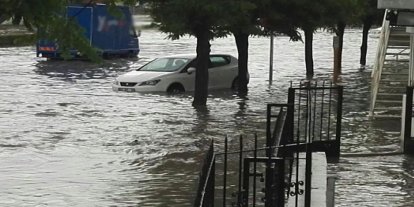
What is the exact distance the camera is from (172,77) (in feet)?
97.5

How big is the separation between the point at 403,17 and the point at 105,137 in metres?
7.16

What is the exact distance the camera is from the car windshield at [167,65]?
30172 mm

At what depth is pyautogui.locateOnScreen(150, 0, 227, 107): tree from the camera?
2331cm

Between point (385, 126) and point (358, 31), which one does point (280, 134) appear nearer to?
point (385, 126)

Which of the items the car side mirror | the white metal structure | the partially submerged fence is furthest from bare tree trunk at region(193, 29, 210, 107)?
the partially submerged fence

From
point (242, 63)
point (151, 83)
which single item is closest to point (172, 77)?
point (151, 83)

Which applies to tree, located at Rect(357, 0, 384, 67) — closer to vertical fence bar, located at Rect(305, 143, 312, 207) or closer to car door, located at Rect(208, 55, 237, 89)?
car door, located at Rect(208, 55, 237, 89)

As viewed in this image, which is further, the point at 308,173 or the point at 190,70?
the point at 190,70

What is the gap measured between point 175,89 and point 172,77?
1.26 feet

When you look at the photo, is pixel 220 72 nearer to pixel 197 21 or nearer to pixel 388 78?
pixel 197 21

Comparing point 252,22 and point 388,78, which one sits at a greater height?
point 252,22

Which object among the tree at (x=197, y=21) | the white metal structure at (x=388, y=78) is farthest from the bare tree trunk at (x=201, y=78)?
the white metal structure at (x=388, y=78)

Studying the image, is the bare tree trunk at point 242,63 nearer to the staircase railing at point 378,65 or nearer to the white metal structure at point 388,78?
the white metal structure at point 388,78

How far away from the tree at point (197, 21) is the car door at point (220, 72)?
5.23m
